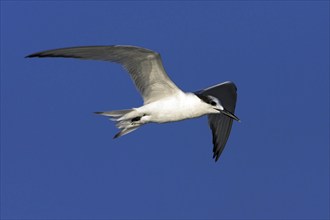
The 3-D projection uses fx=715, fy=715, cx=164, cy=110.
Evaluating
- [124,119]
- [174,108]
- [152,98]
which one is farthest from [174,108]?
[124,119]

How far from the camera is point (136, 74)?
11430 mm

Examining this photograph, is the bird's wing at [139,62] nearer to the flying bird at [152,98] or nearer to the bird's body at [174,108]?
the flying bird at [152,98]

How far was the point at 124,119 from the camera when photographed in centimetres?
1170

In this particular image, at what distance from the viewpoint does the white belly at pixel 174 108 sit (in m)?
11.5

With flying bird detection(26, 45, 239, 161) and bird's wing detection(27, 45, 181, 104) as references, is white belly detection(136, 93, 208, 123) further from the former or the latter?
bird's wing detection(27, 45, 181, 104)

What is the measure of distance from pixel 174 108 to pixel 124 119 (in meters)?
0.85

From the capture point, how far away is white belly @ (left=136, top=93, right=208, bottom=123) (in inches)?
453

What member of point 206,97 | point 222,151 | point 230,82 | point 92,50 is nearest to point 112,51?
point 92,50

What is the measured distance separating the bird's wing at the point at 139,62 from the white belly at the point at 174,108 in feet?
0.52

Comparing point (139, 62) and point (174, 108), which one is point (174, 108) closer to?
point (174, 108)

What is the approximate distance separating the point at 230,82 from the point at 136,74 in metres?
4.00

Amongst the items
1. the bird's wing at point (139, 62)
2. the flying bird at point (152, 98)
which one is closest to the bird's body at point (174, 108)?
the flying bird at point (152, 98)

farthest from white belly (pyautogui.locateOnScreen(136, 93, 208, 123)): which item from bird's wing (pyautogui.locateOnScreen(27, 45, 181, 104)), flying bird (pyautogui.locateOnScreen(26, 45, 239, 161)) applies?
bird's wing (pyautogui.locateOnScreen(27, 45, 181, 104))

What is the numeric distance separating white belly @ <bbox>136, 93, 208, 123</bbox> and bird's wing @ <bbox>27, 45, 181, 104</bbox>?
16 centimetres
